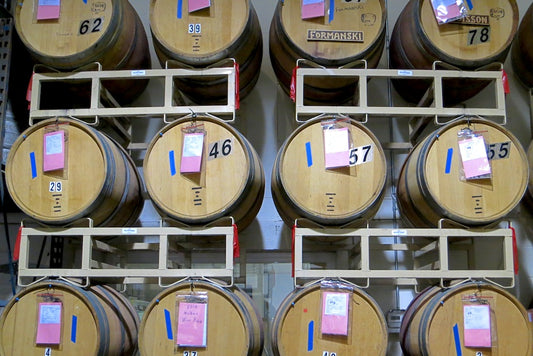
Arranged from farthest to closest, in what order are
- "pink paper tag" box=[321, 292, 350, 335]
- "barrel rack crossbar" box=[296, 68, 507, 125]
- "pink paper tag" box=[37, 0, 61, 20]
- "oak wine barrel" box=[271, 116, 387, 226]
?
1. "pink paper tag" box=[37, 0, 61, 20]
2. "barrel rack crossbar" box=[296, 68, 507, 125]
3. "oak wine barrel" box=[271, 116, 387, 226]
4. "pink paper tag" box=[321, 292, 350, 335]

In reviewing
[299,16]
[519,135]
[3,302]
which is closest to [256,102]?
[299,16]

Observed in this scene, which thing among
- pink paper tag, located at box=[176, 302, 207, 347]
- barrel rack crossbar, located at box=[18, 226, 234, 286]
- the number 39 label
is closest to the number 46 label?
barrel rack crossbar, located at box=[18, 226, 234, 286]

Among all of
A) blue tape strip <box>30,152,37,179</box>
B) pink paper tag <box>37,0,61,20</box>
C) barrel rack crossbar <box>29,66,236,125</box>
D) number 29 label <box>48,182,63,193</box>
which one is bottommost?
number 29 label <box>48,182,63,193</box>

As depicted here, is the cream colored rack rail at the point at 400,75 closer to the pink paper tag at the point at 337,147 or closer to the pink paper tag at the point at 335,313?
the pink paper tag at the point at 337,147

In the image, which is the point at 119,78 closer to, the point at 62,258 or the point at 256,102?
the point at 256,102

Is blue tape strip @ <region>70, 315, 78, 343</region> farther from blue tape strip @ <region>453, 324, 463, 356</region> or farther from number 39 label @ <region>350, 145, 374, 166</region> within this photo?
blue tape strip @ <region>453, 324, 463, 356</region>

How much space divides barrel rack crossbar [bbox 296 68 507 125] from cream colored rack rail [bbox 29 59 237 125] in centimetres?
38

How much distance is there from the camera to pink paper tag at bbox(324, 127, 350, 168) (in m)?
2.57

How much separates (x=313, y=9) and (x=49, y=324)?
2.04m

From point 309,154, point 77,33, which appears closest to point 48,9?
point 77,33

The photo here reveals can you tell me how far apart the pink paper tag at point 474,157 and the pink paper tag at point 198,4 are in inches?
58.3

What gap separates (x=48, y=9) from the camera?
9.45ft

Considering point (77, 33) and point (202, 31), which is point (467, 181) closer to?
point (202, 31)

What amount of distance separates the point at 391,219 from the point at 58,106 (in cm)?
215
